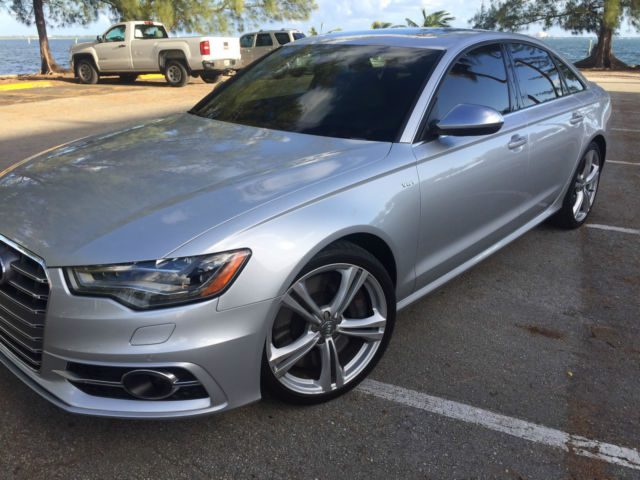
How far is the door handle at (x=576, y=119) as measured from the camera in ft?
13.6

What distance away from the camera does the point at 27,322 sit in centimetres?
201

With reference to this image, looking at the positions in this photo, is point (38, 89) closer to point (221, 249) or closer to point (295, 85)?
point (295, 85)

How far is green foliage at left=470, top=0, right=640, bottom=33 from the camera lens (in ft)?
107

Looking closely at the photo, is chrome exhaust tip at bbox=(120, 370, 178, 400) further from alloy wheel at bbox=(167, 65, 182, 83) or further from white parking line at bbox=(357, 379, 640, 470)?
alloy wheel at bbox=(167, 65, 182, 83)

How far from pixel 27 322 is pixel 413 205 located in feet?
5.54

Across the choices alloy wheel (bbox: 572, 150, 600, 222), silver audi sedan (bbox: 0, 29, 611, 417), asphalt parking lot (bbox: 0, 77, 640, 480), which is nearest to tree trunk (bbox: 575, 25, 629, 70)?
alloy wheel (bbox: 572, 150, 600, 222)

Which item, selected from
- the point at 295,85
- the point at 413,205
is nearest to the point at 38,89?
the point at 295,85

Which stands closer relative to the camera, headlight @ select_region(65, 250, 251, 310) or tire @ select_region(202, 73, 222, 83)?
Result: headlight @ select_region(65, 250, 251, 310)

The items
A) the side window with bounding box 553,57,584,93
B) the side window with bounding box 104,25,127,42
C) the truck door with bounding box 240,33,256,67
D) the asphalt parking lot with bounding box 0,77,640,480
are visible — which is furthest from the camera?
the truck door with bounding box 240,33,256,67

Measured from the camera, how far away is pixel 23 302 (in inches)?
79.2

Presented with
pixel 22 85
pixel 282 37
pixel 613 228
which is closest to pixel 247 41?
pixel 282 37

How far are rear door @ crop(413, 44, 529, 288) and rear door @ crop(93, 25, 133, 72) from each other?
16953 mm

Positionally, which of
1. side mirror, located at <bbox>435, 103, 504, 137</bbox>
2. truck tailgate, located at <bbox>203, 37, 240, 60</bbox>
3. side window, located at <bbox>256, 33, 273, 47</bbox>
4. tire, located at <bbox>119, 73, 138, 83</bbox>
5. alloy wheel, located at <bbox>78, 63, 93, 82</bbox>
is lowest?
side mirror, located at <bbox>435, 103, 504, 137</bbox>

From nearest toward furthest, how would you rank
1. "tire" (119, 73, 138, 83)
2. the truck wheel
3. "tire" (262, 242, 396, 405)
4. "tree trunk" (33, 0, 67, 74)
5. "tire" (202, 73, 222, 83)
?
"tire" (262, 242, 396, 405), the truck wheel, "tire" (202, 73, 222, 83), "tire" (119, 73, 138, 83), "tree trunk" (33, 0, 67, 74)
